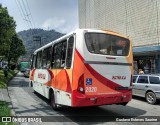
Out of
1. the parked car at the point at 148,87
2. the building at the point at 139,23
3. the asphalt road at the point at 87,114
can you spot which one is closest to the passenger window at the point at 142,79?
the parked car at the point at 148,87

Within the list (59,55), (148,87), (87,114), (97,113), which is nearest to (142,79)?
(148,87)

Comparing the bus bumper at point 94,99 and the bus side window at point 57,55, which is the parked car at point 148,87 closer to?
Answer: the bus bumper at point 94,99

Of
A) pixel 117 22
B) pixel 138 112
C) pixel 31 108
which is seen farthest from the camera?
pixel 117 22

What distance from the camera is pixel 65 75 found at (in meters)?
9.66

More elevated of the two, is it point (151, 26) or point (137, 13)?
point (137, 13)

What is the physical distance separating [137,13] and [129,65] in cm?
1709

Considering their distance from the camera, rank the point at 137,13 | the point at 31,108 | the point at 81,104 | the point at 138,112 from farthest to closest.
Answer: the point at 137,13 < the point at 31,108 < the point at 138,112 < the point at 81,104

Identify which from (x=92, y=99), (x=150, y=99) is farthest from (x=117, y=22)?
(x=92, y=99)

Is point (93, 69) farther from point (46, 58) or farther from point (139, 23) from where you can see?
point (139, 23)

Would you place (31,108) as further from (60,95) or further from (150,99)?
(150,99)

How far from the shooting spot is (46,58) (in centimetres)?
1322

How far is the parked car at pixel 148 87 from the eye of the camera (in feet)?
43.5

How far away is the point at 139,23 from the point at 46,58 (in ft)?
49.0

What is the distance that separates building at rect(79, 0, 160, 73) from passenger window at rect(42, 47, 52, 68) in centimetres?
1085
